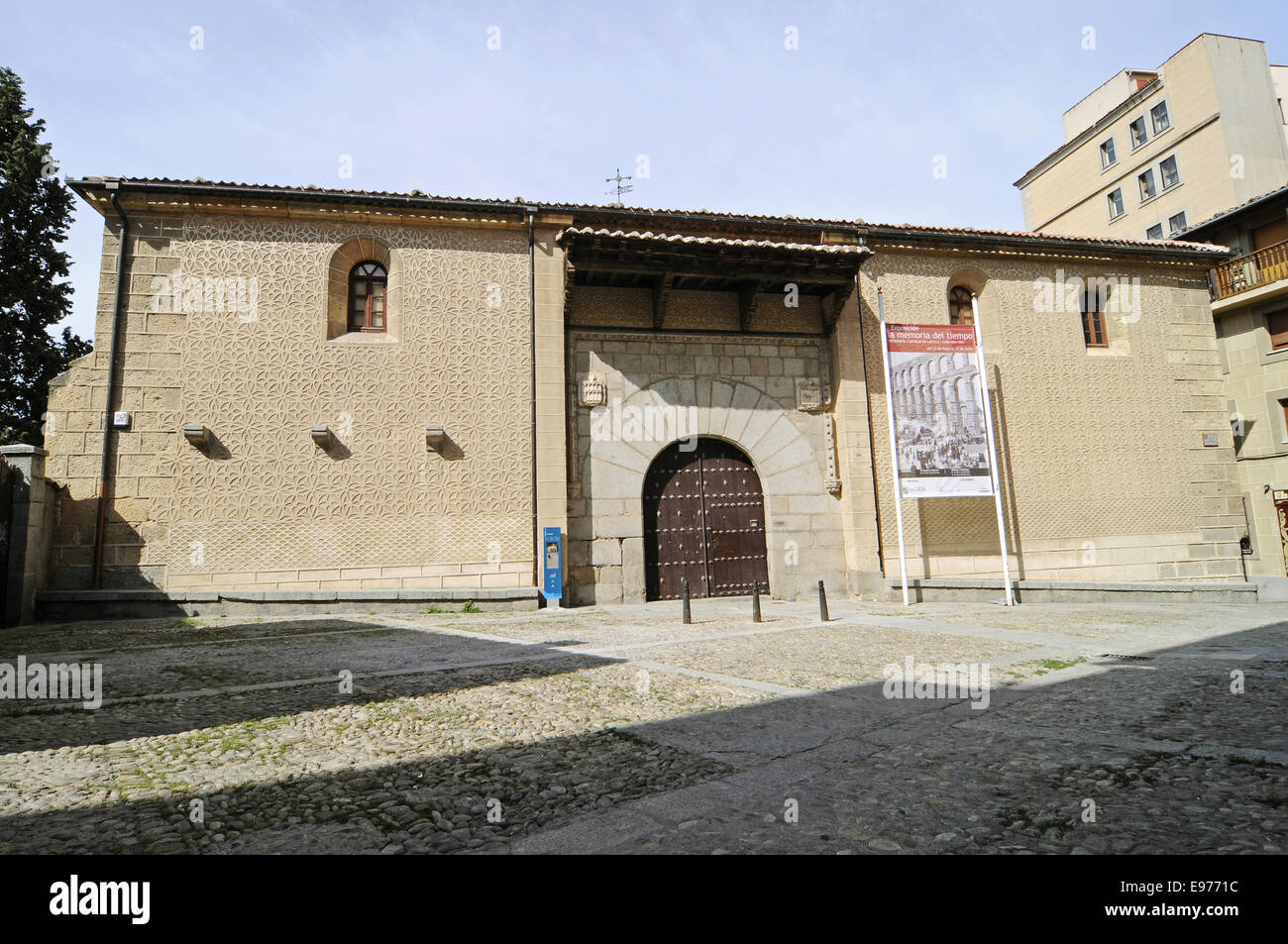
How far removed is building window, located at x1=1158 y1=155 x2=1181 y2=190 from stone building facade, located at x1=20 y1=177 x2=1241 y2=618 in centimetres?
1490

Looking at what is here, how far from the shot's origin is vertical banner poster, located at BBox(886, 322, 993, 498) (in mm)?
11227

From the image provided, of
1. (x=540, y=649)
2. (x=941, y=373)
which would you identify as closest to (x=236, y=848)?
(x=540, y=649)

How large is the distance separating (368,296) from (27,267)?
1243 cm

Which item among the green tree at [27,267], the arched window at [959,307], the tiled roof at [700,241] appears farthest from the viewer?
the green tree at [27,267]

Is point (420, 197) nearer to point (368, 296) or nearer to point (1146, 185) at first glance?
point (368, 296)

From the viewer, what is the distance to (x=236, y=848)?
6.34 feet

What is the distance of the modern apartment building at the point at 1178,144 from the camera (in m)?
21.5

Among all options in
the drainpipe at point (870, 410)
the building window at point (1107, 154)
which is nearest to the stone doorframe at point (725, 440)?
the drainpipe at point (870, 410)

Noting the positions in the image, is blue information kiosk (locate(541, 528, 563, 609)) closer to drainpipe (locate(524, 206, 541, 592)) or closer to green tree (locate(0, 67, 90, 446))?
drainpipe (locate(524, 206, 541, 592))

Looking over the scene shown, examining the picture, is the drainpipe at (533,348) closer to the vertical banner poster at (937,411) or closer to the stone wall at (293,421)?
the stone wall at (293,421)

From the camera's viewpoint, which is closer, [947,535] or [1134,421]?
[947,535]

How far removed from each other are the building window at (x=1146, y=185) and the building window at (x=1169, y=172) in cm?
34
